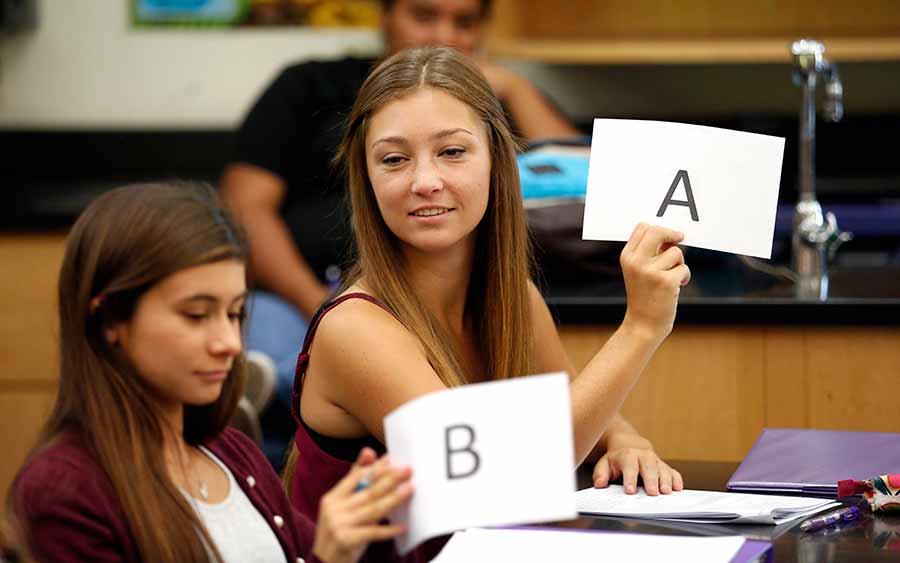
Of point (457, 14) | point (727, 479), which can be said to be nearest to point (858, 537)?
point (727, 479)

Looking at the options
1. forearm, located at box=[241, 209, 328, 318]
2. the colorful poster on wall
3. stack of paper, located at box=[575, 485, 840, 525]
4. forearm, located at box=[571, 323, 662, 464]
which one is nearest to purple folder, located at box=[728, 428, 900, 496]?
stack of paper, located at box=[575, 485, 840, 525]

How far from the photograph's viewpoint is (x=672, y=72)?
→ 12.6 ft

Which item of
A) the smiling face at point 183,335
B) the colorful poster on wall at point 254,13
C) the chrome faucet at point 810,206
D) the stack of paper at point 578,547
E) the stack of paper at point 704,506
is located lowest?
the stack of paper at point 578,547

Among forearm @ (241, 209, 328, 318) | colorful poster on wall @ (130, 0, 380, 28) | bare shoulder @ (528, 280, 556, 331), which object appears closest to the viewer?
bare shoulder @ (528, 280, 556, 331)

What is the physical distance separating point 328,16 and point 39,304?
108 centimetres

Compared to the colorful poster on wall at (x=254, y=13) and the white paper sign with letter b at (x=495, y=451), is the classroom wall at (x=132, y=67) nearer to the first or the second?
the colorful poster on wall at (x=254, y=13)

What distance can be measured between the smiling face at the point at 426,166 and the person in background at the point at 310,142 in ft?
4.81

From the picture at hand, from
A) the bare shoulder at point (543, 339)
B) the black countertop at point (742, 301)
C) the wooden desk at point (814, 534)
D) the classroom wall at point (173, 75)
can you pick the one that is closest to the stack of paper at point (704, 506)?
the wooden desk at point (814, 534)

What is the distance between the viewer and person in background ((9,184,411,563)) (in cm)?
108

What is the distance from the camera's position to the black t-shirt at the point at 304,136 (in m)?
3.16

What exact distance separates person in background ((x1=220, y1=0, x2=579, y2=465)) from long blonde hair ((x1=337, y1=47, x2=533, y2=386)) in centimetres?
138

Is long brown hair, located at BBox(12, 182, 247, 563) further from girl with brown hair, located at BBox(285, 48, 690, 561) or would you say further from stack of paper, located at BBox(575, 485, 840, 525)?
stack of paper, located at BBox(575, 485, 840, 525)

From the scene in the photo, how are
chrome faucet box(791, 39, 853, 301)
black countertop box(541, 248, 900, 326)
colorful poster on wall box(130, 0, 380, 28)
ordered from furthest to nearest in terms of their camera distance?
colorful poster on wall box(130, 0, 380, 28)
chrome faucet box(791, 39, 853, 301)
black countertop box(541, 248, 900, 326)

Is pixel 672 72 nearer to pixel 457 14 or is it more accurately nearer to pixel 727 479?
pixel 457 14
